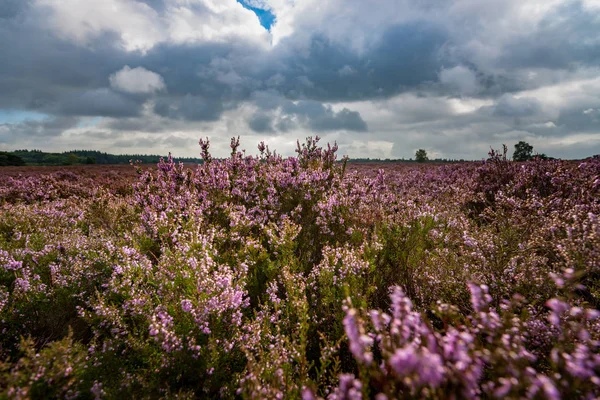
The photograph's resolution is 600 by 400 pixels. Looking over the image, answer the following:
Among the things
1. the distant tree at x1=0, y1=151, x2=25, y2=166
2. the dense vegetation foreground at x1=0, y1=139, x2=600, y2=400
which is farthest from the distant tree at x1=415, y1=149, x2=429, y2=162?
the distant tree at x1=0, y1=151, x2=25, y2=166

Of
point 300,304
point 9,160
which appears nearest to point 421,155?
point 300,304

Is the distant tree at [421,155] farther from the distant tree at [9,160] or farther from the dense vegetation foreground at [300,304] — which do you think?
the distant tree at [9,160]

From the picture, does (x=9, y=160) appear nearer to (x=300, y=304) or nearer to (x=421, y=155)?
(x=300, y=304)

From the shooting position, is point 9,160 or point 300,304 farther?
point 9,160

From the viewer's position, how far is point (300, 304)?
2561 mm

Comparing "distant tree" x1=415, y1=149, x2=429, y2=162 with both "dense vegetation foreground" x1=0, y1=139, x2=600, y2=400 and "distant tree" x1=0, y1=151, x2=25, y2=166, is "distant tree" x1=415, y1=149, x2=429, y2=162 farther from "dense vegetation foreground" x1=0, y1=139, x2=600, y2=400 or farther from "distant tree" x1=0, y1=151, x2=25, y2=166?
"distant tree" x1=0, y1=151, x2=25, y2=166

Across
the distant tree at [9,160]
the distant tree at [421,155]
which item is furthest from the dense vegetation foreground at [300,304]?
the distant tree at [9,160]

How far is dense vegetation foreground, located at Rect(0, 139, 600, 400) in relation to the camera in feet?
4.58

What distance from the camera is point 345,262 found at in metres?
3.33

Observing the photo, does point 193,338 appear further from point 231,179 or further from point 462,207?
point 462,207

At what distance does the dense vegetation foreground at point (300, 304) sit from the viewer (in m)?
1.39

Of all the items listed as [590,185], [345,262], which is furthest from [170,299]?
[590,185]

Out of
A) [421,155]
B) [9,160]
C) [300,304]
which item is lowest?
[300,304]

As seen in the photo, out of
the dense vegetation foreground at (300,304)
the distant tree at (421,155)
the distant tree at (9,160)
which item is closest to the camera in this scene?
the dense vegetation foreground at (300,304)
